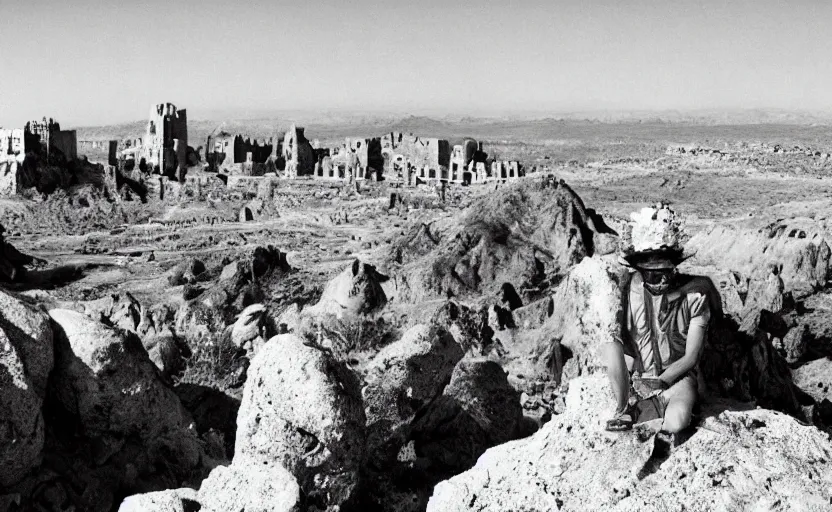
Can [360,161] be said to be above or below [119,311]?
above

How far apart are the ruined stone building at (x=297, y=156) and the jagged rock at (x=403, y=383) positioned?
43.9 metres

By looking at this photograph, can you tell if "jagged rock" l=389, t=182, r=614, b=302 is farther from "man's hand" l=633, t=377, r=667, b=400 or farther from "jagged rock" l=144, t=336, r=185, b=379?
"man's hand" l=633, t=377, r=667, b=400

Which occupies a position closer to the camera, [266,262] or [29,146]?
[266,262]

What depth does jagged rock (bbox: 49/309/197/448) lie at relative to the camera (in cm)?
778

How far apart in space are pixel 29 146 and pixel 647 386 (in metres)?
46.8

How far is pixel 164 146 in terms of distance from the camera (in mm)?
53312

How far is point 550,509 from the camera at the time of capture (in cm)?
438

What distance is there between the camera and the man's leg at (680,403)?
4137 millimetres

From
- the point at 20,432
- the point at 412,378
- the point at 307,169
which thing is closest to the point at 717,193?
the point at 307,169

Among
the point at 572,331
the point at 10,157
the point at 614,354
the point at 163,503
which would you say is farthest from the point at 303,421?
the point at 10,157

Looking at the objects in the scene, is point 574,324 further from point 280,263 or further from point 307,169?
point 307,169

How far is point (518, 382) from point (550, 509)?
7.67 metres

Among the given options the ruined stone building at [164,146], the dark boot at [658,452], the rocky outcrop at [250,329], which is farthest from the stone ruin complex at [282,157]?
the dark boot at [658,452]

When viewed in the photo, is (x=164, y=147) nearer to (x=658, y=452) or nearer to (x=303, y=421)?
(x=303, y=421)
